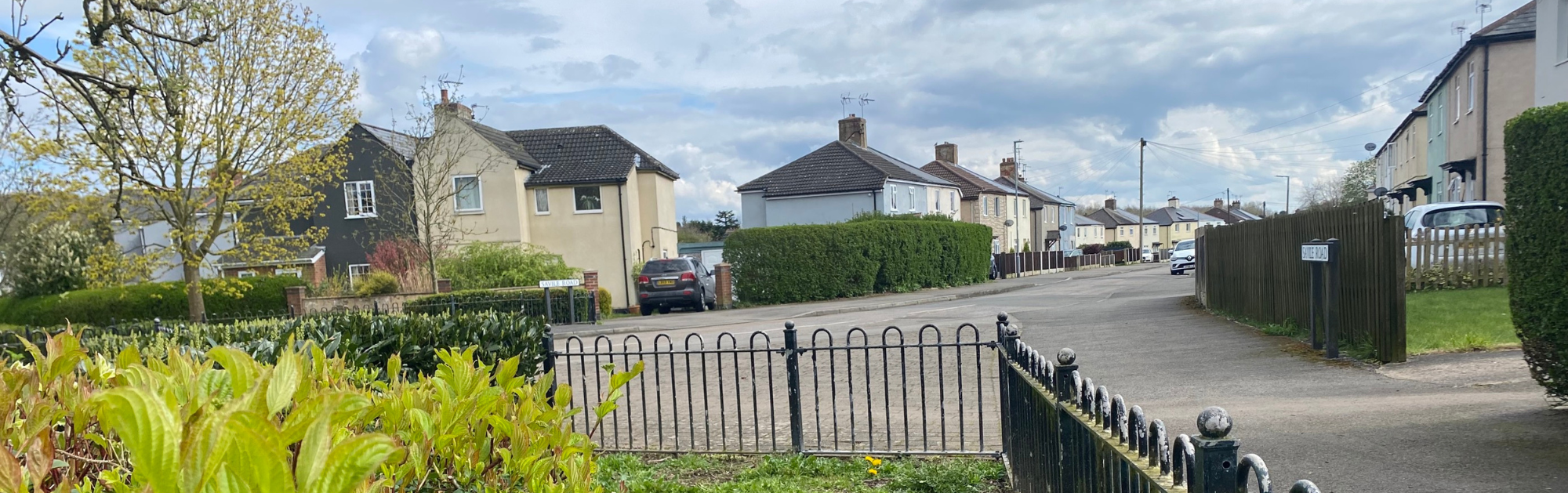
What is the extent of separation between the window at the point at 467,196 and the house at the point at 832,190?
48.4 ft

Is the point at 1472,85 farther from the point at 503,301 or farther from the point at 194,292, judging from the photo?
the point at 194,292

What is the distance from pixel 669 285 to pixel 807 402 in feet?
51.3

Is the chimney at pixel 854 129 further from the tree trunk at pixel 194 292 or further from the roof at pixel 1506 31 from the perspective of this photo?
the tree trunk at pixel 194 292

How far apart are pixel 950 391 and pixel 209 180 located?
Result: 14.1m

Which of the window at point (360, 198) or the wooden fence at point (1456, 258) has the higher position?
the window at point (360, 198)

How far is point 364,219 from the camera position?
29.7 metres

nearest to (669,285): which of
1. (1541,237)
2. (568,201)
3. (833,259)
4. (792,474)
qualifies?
(833,259)

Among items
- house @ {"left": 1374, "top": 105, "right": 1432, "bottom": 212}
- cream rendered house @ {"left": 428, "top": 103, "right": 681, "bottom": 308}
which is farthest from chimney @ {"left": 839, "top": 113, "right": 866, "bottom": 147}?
house @ {"left": 1374, "top": 105, "right": 1432, "bottom": 212}

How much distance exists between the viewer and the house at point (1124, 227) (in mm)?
92000

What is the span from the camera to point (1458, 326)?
988 cm

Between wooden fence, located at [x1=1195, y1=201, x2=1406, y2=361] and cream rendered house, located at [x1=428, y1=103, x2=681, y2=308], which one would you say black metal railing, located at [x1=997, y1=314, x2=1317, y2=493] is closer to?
wooden fence, located at [x1=1195, y1=201, x2=1406, y2=361]

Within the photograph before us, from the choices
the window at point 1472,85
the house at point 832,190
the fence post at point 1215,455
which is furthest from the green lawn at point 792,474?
the house at point 832,190

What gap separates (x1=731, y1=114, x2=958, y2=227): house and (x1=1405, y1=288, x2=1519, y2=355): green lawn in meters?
26.5

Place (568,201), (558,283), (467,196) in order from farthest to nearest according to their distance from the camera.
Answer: (568,201) → (467,196) → (558,283)
